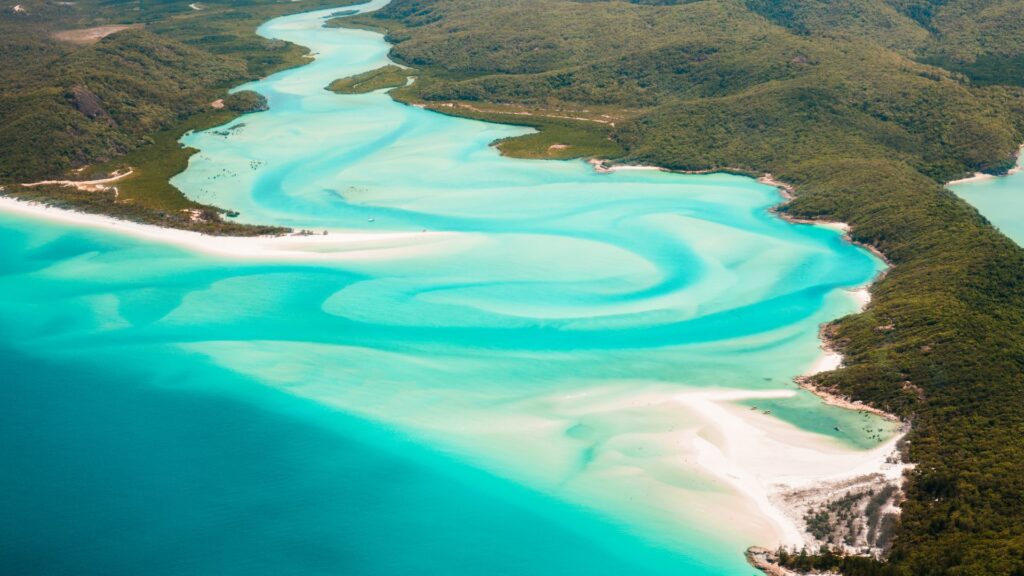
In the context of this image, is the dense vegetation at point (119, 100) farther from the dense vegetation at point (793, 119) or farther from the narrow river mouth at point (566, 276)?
the narrow river mouth at point (566, 276)

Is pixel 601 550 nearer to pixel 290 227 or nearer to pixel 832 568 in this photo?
pixel 832 568

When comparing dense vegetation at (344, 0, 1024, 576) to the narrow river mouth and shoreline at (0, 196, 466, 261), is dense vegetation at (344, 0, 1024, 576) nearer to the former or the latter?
the narrow river mouth

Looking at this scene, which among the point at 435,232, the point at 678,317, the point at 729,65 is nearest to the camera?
the point at 678,317

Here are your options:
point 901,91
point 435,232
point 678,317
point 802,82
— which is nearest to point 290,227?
point 435,232

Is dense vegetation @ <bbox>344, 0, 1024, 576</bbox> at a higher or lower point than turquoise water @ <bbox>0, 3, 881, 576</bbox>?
higher

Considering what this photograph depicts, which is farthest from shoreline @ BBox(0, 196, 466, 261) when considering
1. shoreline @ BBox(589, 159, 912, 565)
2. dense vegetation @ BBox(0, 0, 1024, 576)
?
shoreline @ BBox(589, 159, 912, 565)

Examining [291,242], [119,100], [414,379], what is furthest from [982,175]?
[119,100]
